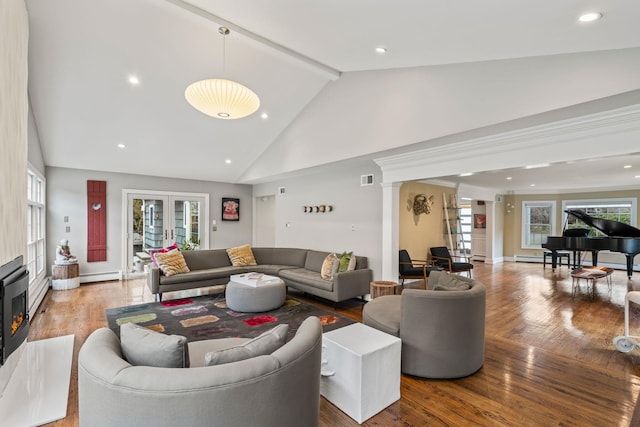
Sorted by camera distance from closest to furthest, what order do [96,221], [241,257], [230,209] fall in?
[241,257] < [96,221] < [230,209]

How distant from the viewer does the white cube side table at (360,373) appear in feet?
7.50

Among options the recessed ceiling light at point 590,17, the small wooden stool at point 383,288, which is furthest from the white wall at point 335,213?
the recessed ceiling light at point 590,17

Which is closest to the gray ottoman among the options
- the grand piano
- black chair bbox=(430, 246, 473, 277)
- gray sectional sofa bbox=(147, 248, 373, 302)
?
gray sectional sofa bbox=(147, 248, 373, 302)

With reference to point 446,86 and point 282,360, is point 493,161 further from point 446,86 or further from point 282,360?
point 282,360

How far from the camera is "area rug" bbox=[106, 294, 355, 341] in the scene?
159 inches

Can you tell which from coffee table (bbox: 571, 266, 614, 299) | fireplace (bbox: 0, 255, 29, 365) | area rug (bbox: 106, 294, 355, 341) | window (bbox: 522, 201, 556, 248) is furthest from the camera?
window (bbox: 522, 201, 556, 248)

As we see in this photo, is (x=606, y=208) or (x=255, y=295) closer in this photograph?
(x=255, y=295)

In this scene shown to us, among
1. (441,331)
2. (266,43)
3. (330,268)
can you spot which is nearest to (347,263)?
(330,268)

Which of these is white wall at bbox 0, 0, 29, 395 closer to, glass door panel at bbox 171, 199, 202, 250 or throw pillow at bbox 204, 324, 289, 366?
throw pillow at bbox 204, 324, 289, 366

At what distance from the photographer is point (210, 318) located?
4.54 m

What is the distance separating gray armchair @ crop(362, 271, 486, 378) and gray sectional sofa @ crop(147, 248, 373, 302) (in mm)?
2169

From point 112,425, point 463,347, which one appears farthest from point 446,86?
point 112,425

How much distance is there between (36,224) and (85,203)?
3.74 feet

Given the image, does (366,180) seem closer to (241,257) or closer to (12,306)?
(241,257)
